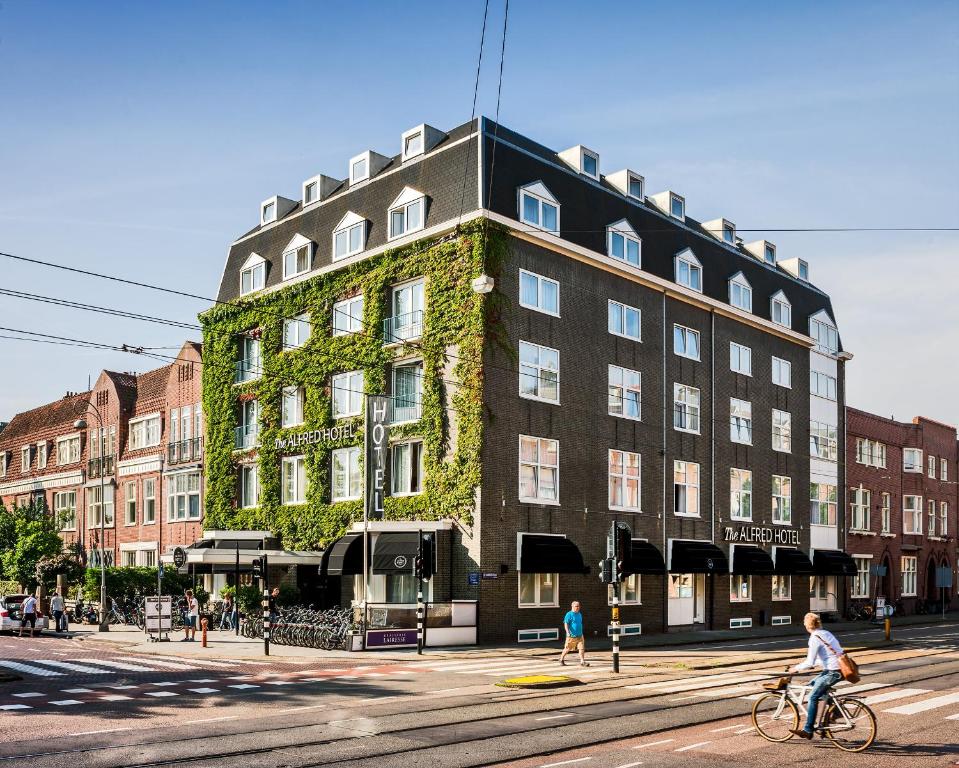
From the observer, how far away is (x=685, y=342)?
1751 inches

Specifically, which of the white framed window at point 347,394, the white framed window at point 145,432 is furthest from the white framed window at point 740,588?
the white framed window at point 145,432

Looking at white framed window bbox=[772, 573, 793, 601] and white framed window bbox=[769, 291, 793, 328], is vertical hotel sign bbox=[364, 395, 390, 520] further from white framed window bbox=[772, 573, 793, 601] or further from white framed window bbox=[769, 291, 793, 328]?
white framed window bbox=[769, 291, 793, 328]

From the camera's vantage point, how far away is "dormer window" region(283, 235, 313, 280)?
43.4 m

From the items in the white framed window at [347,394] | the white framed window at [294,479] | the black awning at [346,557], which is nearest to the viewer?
the black awning at [346,557]

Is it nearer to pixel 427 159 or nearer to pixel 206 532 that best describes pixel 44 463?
pixel 206 532

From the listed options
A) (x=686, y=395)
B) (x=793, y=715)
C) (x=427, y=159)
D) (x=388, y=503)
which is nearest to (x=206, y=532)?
(x=388, y=503)

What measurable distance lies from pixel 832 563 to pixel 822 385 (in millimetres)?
9143

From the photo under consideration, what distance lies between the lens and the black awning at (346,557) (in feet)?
115

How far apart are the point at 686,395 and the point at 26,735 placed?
1296 inches

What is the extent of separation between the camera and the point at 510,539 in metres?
35.0

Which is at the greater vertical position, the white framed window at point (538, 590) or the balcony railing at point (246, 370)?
the balcony railing at point (246, 370)

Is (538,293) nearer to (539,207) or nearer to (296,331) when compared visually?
(539,207)

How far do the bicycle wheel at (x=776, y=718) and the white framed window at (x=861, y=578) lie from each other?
42.4 metres

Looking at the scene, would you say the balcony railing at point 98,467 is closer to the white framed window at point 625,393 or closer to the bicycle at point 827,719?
the white framed window at point 625,393
